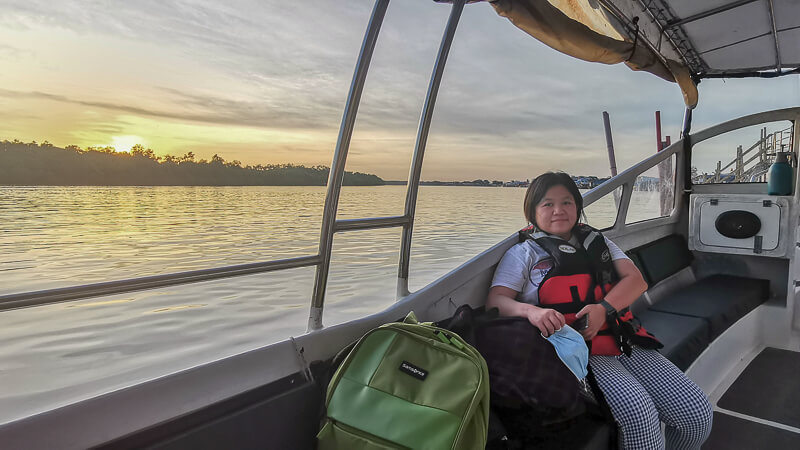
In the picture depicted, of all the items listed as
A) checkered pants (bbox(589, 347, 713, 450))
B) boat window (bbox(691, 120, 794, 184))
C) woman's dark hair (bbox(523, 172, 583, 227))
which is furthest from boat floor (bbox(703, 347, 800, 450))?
boat window (bbox(691, 120, 794, 184))

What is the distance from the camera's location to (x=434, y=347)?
137cm


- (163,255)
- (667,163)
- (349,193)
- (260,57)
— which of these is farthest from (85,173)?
(667,163)

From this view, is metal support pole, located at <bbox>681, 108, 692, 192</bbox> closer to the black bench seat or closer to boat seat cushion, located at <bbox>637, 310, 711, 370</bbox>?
the black bench seat

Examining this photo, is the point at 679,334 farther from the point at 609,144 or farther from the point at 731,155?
the point at 609,144

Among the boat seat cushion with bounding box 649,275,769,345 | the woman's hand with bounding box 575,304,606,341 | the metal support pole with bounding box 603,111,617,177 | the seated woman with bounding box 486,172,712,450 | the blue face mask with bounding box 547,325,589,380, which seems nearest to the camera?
the blue face mask with bounding box 547,325,589,380

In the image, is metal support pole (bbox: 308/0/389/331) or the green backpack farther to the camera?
metal support pole (bbox: 308/0/389/331)

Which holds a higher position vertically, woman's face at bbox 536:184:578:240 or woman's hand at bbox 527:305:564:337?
woman's face at bbox 536:184:578:240

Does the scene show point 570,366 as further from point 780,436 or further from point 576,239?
point 780,436

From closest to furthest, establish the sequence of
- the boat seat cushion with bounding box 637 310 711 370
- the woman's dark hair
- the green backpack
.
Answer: the green backpack
the woman's dark hair
the boat seat cushion with bounding box 637 310 711 370

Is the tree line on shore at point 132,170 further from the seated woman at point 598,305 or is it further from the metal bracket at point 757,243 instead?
the metal bracket at point 757,243

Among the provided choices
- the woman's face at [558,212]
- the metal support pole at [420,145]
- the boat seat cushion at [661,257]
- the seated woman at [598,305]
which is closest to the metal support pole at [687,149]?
the boat seat cushion at [661,257]

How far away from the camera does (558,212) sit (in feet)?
6.80

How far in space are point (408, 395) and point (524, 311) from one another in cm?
68

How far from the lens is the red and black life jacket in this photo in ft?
6.13
